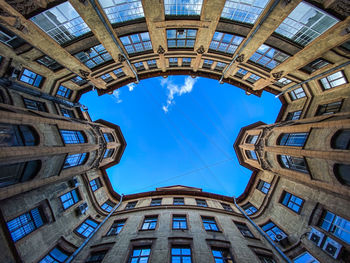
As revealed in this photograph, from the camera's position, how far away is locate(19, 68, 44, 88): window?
45.1ft

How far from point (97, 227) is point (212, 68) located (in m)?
23.3

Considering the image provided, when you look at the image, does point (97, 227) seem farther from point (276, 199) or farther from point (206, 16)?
point (206, 16)

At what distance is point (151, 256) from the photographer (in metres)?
10.8

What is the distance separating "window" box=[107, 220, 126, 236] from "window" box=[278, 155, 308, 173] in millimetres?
18289

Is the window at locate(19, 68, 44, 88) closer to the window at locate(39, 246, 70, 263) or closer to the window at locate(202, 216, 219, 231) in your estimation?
the window at locate(39, 246, 70, 263)

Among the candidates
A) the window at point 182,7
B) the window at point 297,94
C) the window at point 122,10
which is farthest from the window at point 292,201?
the window at point 122,10

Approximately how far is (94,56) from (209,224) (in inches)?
852

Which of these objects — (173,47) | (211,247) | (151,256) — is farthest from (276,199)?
(173,47)

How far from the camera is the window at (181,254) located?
10.6m

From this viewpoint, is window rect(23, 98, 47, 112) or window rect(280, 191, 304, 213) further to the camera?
window rect(280, 191, 304, 213)

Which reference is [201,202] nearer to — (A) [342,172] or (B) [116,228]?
(B) [116,228]

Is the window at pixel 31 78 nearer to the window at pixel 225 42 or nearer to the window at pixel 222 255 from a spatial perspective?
the window at pixel 225 42

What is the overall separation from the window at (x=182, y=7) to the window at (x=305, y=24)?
23.4ft

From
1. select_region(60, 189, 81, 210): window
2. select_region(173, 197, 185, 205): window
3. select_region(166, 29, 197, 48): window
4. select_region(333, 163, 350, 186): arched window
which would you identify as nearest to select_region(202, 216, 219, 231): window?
select_region(173, 197, 185, 205): window
